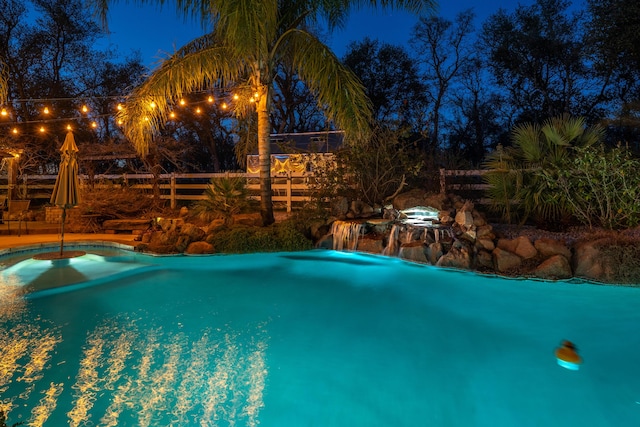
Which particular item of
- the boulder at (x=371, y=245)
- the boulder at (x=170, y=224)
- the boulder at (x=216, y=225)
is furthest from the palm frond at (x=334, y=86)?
the boulder at (x=170, y=224)

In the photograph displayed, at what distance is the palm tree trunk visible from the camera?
10.3 metres

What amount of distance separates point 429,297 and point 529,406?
9.88ft

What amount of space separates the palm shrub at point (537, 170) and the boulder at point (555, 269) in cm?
203

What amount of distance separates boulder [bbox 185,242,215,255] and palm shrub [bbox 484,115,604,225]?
637 centimetres

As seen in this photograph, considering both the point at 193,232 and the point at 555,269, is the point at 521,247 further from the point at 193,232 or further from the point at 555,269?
the point at 193,232

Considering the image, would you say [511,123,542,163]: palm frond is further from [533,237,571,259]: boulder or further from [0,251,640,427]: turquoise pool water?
[0,251,640,427]: turquoise pool water

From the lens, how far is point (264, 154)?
1055 cm

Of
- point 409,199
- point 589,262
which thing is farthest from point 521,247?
point 409,199

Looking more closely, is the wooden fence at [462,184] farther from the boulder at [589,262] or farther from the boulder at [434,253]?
the boulder at [589,262]

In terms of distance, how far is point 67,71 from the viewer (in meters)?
19.4

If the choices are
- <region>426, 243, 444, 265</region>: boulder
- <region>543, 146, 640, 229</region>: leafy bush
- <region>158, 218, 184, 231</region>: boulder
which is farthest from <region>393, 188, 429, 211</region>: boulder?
<region>158, 218, 184, 231</region>: boulder

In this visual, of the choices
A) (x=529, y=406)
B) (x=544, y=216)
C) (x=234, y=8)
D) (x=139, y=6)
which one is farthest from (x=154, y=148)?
(x=529, y=406)

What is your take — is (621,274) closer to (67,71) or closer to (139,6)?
(139,6)

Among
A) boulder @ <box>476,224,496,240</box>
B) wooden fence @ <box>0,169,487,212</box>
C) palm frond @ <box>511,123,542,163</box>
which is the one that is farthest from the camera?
wooden fence @ <box>0,169,487,212</box>
